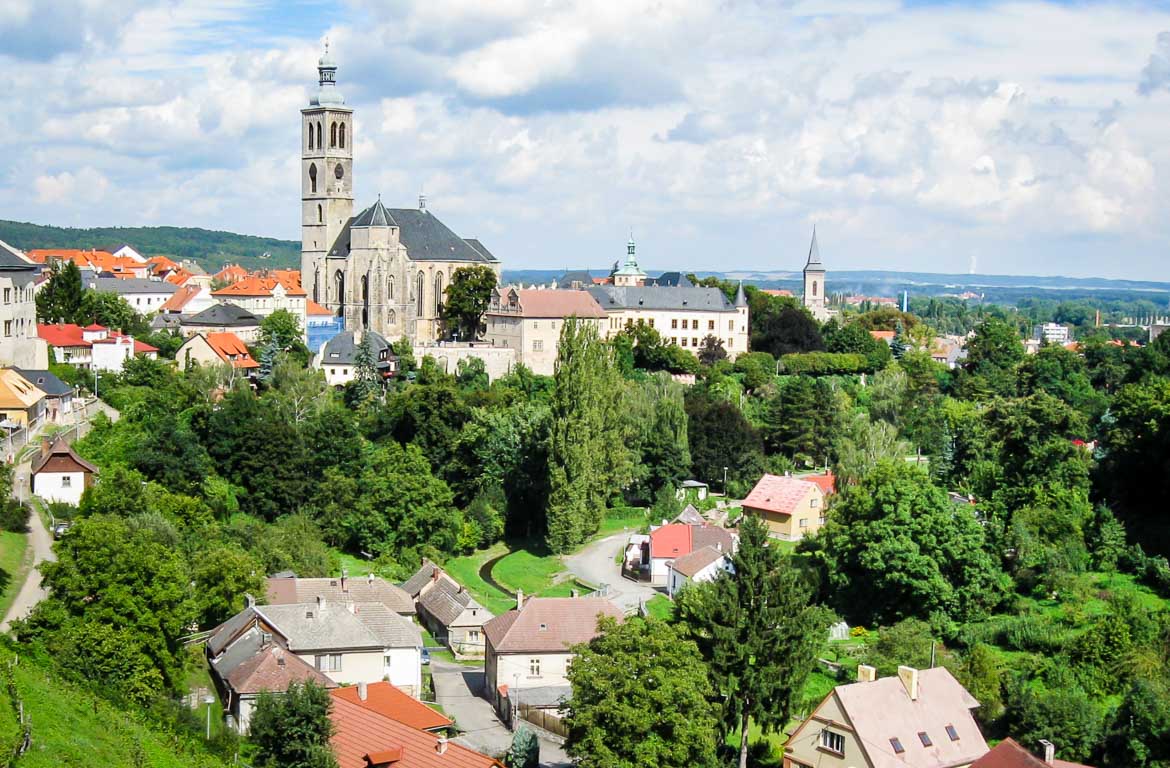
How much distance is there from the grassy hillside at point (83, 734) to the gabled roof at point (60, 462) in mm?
17144

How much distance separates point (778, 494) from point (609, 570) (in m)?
9.41

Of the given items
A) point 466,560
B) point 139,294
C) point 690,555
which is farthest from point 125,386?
point 139,294

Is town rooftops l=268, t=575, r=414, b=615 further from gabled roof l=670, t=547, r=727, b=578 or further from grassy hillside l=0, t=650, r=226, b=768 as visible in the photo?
grassy hillside l=0, t=650, r=226, b=768

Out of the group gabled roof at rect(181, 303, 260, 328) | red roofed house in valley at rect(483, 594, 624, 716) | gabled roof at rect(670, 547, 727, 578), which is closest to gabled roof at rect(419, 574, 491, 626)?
red roofed house in valley at rect(483, 594, 624, 716)

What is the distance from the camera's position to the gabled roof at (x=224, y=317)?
250 ft

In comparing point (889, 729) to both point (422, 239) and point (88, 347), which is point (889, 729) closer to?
point (88, 347)

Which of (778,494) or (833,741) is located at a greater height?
(778,494)

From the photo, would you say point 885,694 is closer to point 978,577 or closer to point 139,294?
point 978,577

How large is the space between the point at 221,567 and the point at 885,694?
18855 millimetres

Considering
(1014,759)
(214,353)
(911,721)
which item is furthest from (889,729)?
(214,353)

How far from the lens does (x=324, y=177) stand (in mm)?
83500

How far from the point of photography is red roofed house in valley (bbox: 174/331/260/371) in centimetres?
6762

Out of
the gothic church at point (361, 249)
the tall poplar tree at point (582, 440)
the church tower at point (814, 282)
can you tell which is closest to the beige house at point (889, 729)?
the tall poplar tree at point (582, 440)

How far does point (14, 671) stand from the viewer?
25.8m
